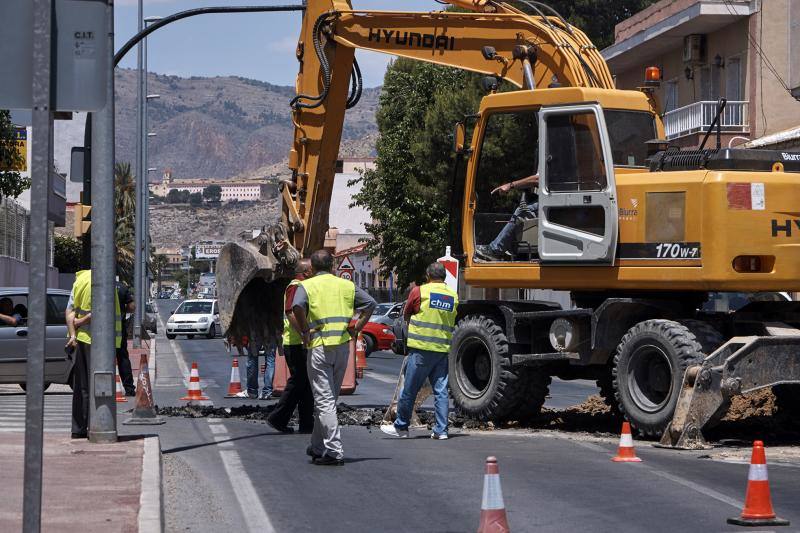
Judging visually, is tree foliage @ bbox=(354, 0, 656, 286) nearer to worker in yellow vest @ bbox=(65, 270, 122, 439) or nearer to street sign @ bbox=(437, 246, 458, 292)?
street sign @ bbox=(437, 246, 458, 292)

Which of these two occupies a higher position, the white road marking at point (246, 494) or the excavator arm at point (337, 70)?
the excavator arm at point (337, 70)

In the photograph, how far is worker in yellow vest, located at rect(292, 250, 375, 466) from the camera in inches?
470

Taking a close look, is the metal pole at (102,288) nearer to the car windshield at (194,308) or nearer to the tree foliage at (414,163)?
the tree foliage at (414,163)

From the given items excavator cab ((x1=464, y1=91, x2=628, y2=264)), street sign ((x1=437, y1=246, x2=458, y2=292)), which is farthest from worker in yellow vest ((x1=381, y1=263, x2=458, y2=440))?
street sign ((x1=437, y1=246, x2=458, y2=292))

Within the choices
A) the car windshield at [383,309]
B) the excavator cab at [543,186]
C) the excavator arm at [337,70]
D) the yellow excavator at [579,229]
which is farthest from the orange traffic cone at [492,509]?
the car windshield at [383,309]

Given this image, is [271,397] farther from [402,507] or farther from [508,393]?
[402,507]

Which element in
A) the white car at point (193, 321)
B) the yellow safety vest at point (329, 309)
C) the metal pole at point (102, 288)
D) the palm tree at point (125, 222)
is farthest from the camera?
the palm tree at point (125, 222)

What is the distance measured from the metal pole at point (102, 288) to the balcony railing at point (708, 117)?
79.1ft

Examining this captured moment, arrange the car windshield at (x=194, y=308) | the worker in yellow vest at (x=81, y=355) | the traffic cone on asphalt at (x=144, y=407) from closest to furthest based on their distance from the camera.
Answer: the worker in yellow vest at (x=81, y=355) → the traffic cone on asphalt at (x=144, y=407) → the car windshield at (x=194, y=308)

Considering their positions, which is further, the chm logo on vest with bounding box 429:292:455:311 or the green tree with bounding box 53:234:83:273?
the green tree with bounding box 53:234:83:273

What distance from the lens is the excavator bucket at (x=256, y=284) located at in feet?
59.3

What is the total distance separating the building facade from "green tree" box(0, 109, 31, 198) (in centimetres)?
1526

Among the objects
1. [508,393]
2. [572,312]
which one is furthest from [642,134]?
[508,393]

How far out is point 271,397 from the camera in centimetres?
2094
